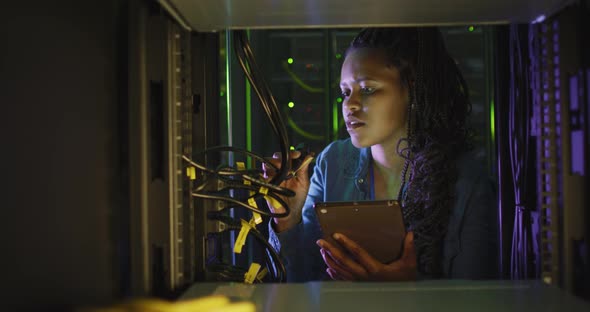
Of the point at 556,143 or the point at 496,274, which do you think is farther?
the point at 496,274

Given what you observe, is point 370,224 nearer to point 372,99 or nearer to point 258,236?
point 258,236

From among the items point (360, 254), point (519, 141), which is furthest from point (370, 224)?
point (519, 141)

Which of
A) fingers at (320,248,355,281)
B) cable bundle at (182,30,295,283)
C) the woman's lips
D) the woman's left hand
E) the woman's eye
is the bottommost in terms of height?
fingers at (320,248,355,281)

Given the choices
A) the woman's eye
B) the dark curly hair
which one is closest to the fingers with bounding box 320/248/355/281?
the dark curly hair

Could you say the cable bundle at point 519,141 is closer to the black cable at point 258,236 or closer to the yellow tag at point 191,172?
the black cable at point 258,236

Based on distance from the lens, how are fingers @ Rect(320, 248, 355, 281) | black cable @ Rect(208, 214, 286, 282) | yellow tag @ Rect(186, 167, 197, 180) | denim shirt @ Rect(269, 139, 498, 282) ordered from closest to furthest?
yellow tag @ Rect(186, 167, 197, 180), black cable @ Rect(208, 214, 286, 282), fingers @ Rect(320, 248, 355, 281), denim shirt @ Rect(269, 139, 498, 282)

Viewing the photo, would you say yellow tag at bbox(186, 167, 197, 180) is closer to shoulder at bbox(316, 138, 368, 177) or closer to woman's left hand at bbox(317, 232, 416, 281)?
woman's left hand at bbox(317, 232, 416, 281)

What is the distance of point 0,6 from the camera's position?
0.42m

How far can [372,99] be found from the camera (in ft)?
5.04

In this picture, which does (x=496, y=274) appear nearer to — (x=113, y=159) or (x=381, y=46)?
(x=381, y=46)

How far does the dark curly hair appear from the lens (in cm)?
149

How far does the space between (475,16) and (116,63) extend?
58 cm

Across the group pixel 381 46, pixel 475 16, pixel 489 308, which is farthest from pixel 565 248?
pixel 381 46

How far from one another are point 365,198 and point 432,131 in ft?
0.89
